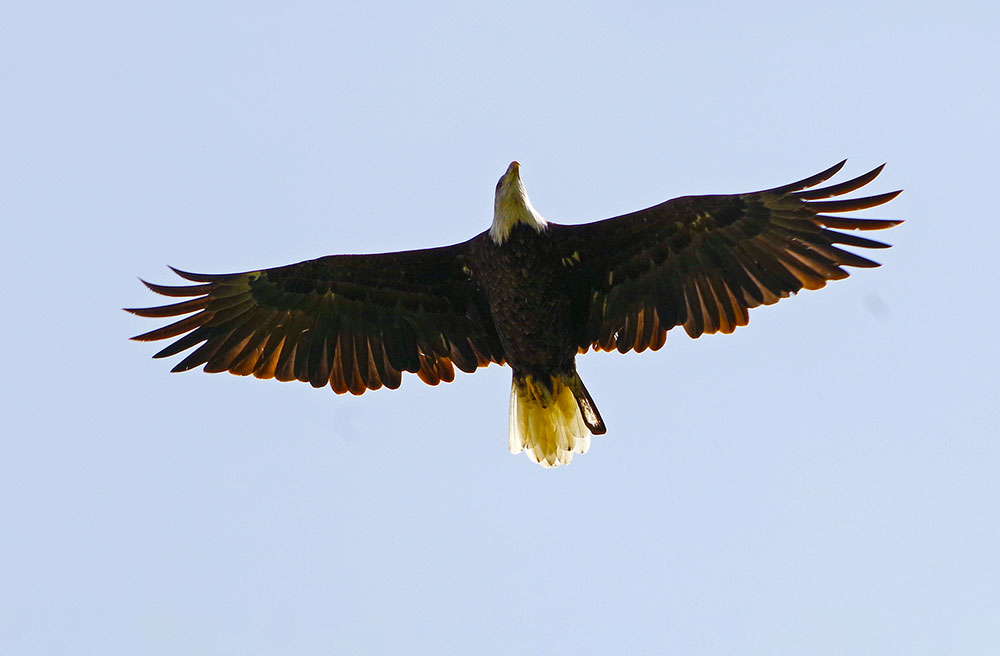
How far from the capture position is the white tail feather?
10367 millimetres

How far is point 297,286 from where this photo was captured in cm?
1030

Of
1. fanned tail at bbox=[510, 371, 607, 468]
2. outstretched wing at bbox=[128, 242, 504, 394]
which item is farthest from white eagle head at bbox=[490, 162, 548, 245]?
fanned tail at bbox=[510, 371, 607, 468]

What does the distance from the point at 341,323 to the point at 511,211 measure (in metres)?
1.72

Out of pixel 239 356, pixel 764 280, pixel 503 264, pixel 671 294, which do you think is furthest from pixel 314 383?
pixel 764 280

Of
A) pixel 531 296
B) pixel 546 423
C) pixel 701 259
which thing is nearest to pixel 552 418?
pixel 546 423

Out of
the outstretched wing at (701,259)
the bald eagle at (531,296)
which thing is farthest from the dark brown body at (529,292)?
the outstretched wing at (701,259)

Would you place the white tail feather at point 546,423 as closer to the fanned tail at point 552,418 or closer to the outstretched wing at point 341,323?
the fanned tail at point 552,418

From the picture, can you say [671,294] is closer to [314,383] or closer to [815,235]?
[815,235]

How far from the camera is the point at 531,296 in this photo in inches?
378

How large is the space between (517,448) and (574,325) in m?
1.17

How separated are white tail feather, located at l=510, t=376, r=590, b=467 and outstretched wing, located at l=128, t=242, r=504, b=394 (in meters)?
0.36

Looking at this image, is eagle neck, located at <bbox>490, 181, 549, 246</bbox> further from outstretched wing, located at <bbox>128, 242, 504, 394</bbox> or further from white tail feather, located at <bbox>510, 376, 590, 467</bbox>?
white tail feather, located at <bbox>510, 376, 590, 467</bbox>

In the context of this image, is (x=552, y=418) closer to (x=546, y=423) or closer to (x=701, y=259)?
(x=546, y=423)

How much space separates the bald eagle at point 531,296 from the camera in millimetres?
9602
